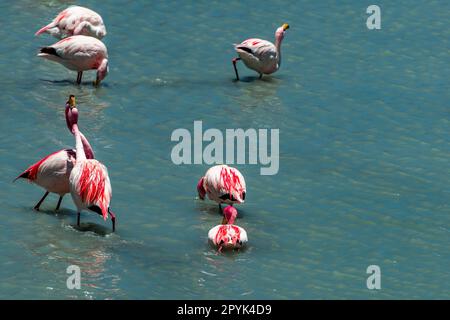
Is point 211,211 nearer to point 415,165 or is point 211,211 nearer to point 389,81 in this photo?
point 415,165

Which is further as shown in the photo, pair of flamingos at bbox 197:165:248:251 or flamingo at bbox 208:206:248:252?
pair of flamingos at bbox 197:165:248:251

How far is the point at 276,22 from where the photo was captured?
29.7 m

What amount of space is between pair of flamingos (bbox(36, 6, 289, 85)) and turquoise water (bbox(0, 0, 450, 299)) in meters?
0.39

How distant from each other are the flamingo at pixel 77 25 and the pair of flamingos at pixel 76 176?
24.0 feet

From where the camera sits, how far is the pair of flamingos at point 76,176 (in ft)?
62.1

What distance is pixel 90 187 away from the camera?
1892 centimetres

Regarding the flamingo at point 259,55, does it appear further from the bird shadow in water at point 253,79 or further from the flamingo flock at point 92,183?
the flamingo flock at point 92,183

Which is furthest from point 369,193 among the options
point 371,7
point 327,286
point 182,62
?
point 371,7

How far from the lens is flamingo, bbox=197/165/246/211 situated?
66.6 feet

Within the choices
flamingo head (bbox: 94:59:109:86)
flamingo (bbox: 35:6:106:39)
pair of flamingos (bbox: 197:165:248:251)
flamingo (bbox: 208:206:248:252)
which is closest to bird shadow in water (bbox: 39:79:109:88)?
flamingo head (bbox: 94:59:109:86)

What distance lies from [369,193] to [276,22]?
879cm

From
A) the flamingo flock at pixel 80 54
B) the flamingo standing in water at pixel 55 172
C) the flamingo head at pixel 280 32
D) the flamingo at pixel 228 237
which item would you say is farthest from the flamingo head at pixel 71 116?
the flamingo head at pixel 280 32

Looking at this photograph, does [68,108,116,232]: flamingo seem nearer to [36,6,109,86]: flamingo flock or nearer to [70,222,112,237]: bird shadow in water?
[70,222,112,237]: bird shadow in water
